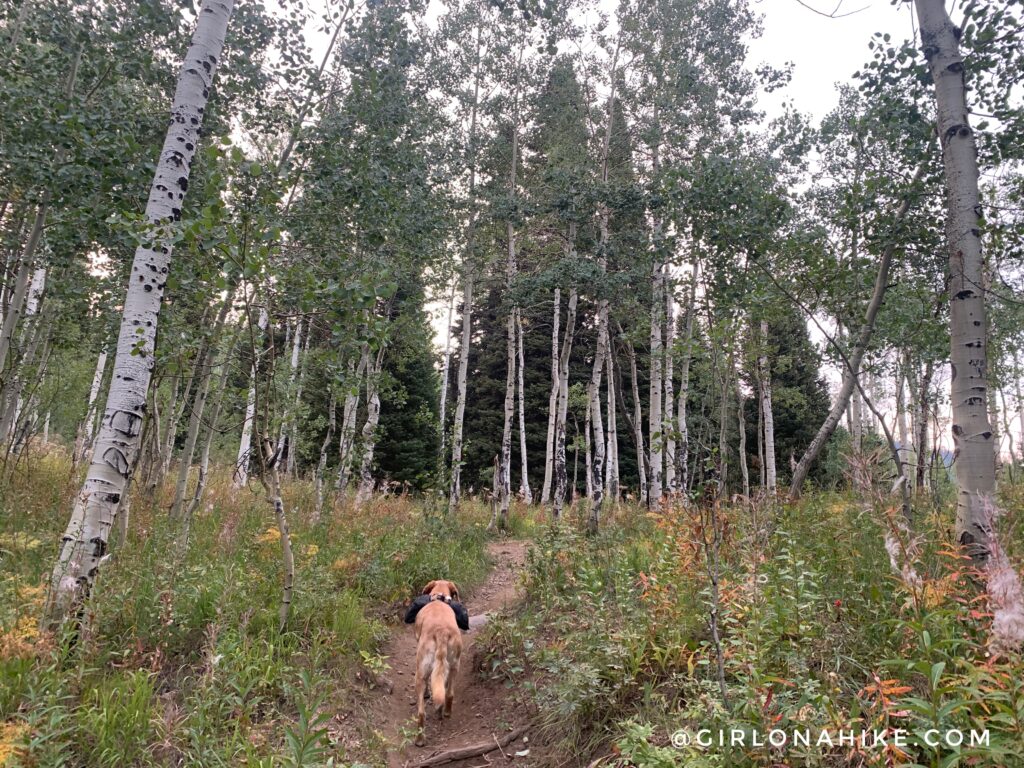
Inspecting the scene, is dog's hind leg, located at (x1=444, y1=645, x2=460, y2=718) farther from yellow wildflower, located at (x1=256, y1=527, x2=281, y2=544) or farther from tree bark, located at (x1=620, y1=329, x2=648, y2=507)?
tree bark, located at (x1=620, y1=329, x2=648, y2=507)

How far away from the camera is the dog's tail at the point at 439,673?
14.9 ft

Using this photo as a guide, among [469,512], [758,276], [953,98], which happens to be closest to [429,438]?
[469,512]

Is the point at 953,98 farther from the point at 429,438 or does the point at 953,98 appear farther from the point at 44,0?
the point at 429,438

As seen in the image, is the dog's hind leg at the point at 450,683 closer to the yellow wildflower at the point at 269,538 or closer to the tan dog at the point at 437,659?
the tan dog at the point at 437,659

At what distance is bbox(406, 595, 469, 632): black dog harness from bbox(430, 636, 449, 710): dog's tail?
0.42 meters

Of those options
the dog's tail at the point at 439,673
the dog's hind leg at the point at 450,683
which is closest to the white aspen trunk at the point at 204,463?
the dog's tail at the point at 439,673

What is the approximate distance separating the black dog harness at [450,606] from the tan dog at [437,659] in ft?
0.20

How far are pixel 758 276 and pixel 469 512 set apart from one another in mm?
9837

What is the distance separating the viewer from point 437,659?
4664 mm

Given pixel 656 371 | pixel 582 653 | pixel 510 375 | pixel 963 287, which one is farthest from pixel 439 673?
pixel 656 371

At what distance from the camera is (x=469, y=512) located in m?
14.8

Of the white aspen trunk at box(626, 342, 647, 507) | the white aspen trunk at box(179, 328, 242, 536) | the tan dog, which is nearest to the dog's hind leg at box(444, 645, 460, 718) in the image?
the tan dog

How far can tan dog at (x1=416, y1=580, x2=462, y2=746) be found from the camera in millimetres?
4555

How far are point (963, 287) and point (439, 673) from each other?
569 centimetres
